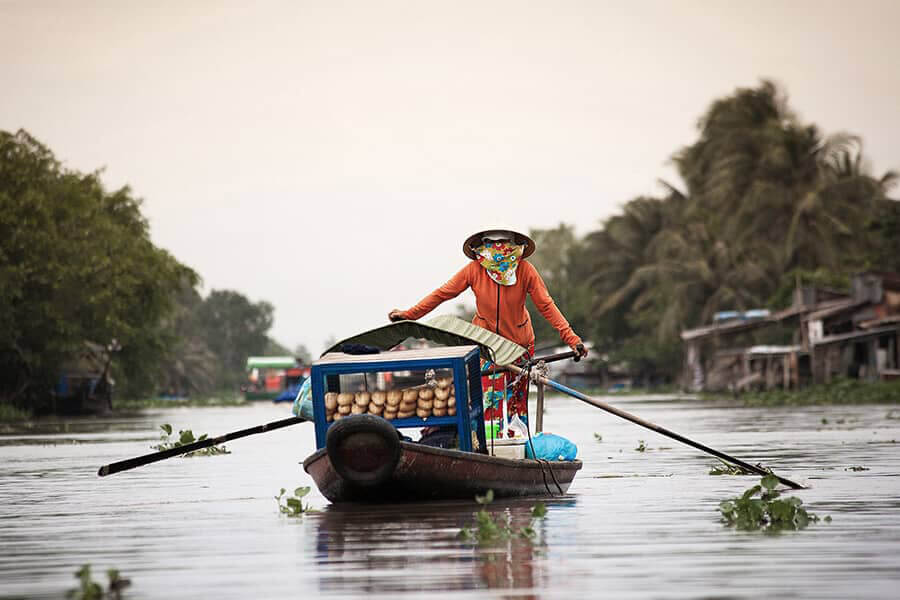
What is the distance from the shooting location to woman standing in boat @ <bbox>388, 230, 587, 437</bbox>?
456 inches

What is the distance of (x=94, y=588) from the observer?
6.52 meters

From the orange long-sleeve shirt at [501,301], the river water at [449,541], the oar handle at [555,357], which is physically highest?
the orange long-sleeve shirt at [501,301]

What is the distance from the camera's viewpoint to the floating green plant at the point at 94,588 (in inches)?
255

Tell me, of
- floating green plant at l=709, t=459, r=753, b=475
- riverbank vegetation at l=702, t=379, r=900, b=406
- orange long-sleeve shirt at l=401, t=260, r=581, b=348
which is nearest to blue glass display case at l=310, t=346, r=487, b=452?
orange long-sleeve shirt at l=401, t=260, r=581, b=348

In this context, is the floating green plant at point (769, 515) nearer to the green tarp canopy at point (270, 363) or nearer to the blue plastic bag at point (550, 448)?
the blue plastic bag at point (550, 448)

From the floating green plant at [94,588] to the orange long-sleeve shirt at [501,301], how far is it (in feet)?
16.1

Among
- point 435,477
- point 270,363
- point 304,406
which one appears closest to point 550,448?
point 435,477

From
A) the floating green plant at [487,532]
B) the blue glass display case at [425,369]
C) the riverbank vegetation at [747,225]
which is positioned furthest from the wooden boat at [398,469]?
the riverbank vegetation at [747,225]

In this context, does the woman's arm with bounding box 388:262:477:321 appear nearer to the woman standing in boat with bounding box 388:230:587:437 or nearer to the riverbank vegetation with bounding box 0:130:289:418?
the woman standing in boat with bounding box 388:230:587:437

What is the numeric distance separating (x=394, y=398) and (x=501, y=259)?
1.77 metres

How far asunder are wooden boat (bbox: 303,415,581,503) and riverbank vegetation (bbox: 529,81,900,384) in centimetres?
4204

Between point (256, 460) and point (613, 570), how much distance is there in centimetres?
1200

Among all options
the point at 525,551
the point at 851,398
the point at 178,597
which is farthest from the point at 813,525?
the point at 851,398

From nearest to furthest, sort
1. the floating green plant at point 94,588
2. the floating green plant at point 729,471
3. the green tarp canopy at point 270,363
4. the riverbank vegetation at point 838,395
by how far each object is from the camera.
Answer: the floating green plant at point 94,588
the floating green plant at point 729,471
the riverbank vegetation at point 838,395
the green tarp canopy at point 270,363
